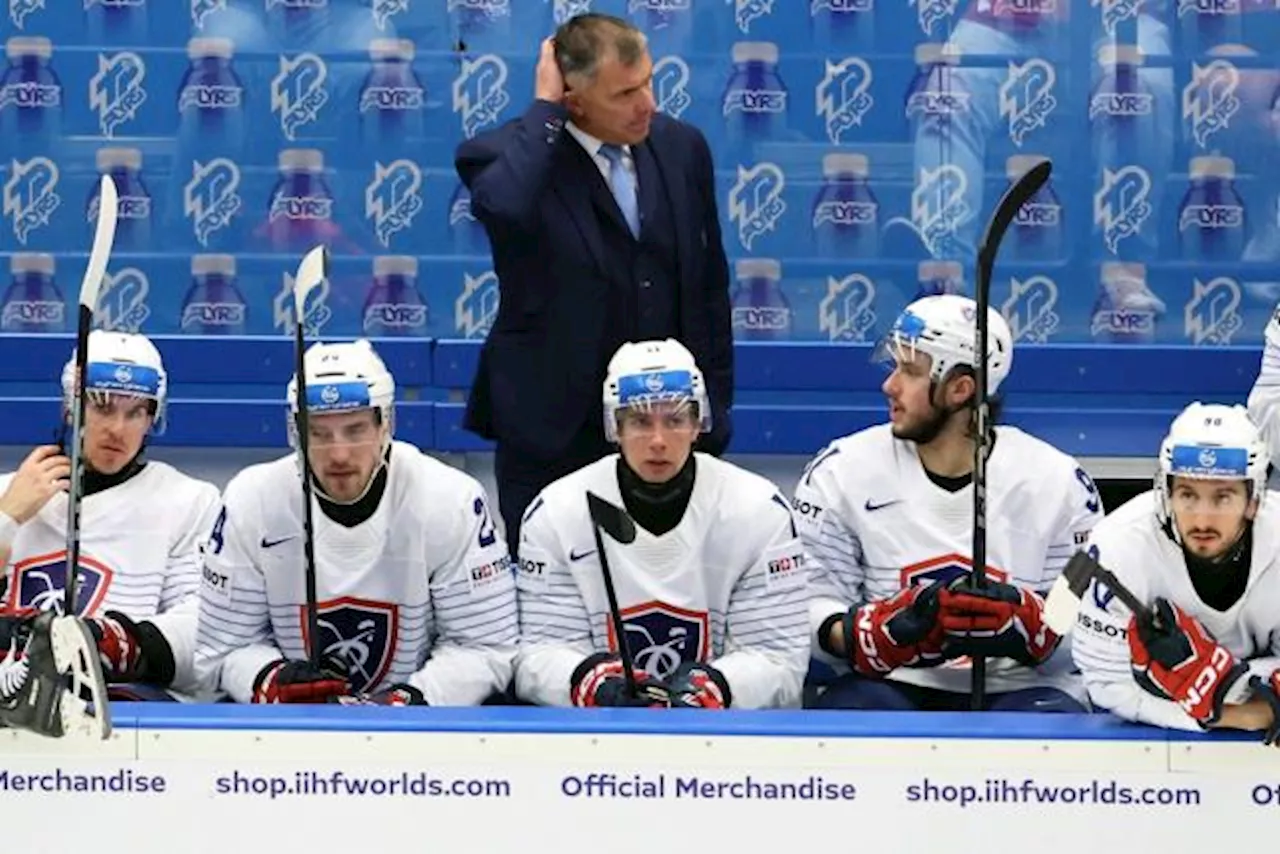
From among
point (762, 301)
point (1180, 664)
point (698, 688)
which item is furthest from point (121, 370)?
point (762, 301)

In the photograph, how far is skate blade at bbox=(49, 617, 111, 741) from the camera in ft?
10.2

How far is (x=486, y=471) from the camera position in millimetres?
6055

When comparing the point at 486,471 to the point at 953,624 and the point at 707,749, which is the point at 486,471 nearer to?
the point at 953,624

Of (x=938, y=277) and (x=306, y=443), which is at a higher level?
(x=938, y=277)

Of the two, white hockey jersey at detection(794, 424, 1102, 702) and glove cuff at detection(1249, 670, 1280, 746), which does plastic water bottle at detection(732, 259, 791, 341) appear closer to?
white hockey jersey at detection(794, 424, 1102, 702)

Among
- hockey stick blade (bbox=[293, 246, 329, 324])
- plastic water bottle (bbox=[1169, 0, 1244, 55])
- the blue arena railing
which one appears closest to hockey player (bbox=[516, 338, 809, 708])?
hockey stick blade (bbox=[293, 246, 329, 324])

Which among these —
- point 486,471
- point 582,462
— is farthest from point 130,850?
point 486,471

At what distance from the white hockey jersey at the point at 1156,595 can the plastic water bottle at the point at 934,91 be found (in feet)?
8.87

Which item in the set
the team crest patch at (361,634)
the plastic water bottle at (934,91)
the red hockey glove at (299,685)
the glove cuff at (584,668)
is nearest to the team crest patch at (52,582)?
the team crest patch at (361,634)

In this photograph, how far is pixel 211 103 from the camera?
6.12 m

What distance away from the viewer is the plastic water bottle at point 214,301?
6109 millimetres

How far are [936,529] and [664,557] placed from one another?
46cm

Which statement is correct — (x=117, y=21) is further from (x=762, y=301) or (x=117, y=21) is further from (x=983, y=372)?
(x=983, y=372)

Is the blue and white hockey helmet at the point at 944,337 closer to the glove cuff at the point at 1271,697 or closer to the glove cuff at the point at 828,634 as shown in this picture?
the glove cuff at the point at 828,634
